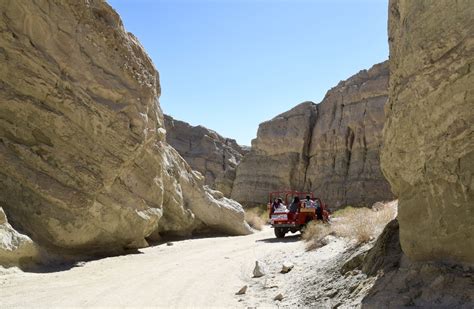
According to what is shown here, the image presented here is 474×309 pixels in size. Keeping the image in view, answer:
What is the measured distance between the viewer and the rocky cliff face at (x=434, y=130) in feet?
15.0

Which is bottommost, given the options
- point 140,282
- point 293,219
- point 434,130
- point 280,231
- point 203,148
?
point 140,282

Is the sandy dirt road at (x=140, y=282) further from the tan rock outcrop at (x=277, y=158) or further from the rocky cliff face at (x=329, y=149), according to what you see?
the tan rock outcrop at (x=277, y=158)

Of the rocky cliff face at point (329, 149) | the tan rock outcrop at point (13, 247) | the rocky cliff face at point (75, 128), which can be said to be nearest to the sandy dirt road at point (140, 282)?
the tan rock outcrop at point (13, 247)

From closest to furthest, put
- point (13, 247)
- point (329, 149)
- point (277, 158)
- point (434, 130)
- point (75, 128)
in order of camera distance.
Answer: point (434, 130) < point (13, 247) < point (75, 128) < point (329, 149) < point (277, 158)

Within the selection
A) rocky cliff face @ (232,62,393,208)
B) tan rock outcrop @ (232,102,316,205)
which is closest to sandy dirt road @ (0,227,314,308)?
rocky cliff face @ (232,62,393,208)

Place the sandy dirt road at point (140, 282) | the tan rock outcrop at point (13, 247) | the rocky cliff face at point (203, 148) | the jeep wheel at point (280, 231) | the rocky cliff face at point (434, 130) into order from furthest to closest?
the rocky cliff face at point (203, 148)
the jeep wheel at point (280, 231)
the tan rock outcrop at point (13, 247)
the sandy dirt road at point (140, 282)
the rocky cliff face at point (434, 130)

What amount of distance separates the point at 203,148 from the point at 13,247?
51.4m

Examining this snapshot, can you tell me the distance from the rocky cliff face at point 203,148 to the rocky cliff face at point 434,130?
50619 mm

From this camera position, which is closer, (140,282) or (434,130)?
(434,130)

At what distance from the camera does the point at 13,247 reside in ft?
29.2

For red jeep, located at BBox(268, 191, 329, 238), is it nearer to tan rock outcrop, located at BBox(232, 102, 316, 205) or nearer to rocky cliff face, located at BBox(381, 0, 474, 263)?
rocky cliff face, located at BBox(381, 0, 474, 263)

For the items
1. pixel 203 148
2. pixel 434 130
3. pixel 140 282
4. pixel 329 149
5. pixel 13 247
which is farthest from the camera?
pixel 203 148

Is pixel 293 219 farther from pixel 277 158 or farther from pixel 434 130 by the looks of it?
pixel 277 158

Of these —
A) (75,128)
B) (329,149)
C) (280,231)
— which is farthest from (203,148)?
(75,128)
